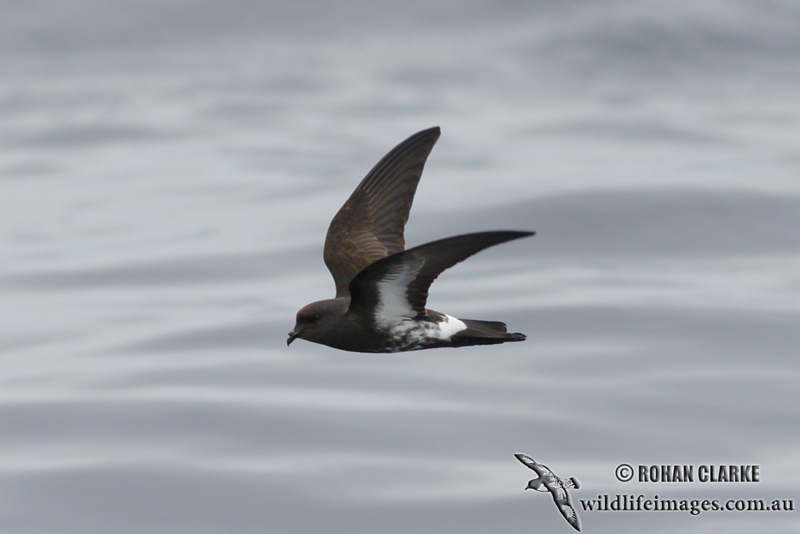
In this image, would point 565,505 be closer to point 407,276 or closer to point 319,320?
point 319,320

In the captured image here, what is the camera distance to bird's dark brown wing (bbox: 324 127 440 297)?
28.3 feet

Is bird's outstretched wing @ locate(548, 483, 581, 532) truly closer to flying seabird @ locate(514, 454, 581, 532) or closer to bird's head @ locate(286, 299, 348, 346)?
flying seabird @ locate(514, 454, 581, 532)

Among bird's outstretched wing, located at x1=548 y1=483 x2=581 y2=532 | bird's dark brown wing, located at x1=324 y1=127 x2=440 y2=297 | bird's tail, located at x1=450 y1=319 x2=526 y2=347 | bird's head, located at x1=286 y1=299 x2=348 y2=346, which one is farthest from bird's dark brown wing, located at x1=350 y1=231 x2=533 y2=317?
bird's outstretched wing, located at x1=548 y1=483 x2=581 y2=532

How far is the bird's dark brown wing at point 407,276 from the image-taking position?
258 inches

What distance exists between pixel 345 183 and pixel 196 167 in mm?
4684

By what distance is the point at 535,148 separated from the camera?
94.4 feet

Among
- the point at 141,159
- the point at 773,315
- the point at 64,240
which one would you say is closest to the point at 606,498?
the point at 773,315

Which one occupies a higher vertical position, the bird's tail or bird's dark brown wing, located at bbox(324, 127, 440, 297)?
bird's dark brown wing, located at bbox(324, 127, 440, 297)

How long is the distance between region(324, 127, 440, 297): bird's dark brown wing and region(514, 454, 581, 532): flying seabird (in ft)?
8.84

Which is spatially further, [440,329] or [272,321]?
[272,321]

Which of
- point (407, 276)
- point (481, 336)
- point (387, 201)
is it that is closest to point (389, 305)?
point (407, 276)

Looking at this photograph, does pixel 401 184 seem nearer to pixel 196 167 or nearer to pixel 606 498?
pixel 606 498

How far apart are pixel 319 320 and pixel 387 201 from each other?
5.39ft

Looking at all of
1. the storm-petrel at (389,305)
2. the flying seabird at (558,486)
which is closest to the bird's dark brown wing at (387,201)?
the storm-petrel at (389,305)
